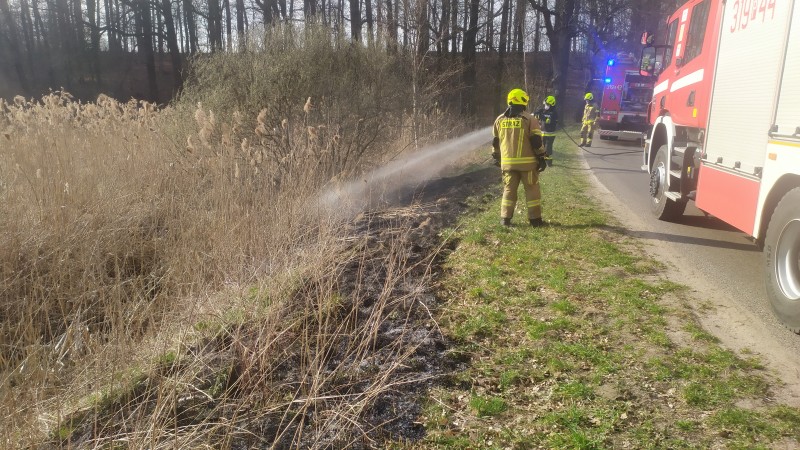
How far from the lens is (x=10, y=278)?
17.9 ft

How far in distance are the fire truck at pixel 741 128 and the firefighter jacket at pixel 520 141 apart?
174 centimetres

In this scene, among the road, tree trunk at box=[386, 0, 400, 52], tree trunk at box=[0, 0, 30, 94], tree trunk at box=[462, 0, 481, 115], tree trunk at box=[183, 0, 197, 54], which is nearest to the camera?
the road

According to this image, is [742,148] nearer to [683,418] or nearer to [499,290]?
[499,290]

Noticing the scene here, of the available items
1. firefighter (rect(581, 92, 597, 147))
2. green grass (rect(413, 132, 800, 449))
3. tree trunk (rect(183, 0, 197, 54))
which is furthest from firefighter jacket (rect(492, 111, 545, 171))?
tree trunk (rect(183, 0, 197, 54))

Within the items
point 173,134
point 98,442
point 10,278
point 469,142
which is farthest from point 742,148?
point 469,142

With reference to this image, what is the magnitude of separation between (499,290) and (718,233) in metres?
3.67

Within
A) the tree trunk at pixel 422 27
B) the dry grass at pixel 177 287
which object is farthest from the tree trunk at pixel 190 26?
the dry grass at pixel 177 287

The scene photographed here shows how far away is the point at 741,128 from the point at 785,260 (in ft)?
4.90

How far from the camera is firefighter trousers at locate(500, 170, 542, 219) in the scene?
23.0 ft

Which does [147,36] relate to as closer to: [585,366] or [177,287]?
[177,287]

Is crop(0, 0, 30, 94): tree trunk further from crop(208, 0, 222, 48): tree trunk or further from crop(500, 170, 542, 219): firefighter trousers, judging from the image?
crop(500, 170, 542, 219): firefighter trousers

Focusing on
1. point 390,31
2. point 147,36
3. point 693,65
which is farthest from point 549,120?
point 147,36

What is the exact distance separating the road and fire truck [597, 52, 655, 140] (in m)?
A: 13.6

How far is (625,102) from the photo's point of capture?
22703 millimetres
